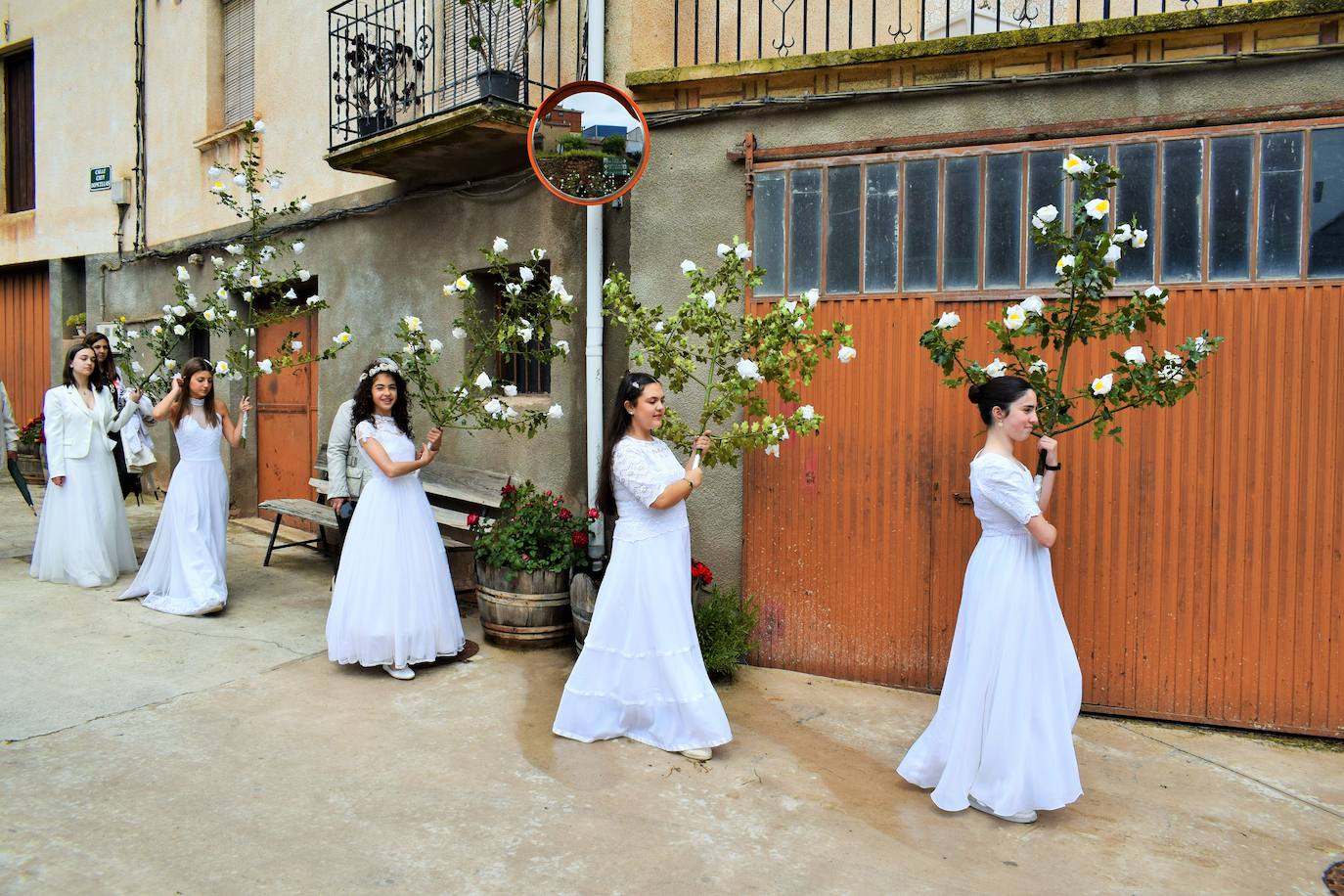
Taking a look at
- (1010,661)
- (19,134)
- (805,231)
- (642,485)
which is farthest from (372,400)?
(19,134)

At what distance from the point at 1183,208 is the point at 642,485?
3201 mm

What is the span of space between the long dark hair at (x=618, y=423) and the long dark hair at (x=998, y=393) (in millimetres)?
1515

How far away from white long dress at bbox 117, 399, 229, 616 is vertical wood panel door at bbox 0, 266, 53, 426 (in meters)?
7.69

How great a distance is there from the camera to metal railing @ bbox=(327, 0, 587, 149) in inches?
266

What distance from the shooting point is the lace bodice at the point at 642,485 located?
4.48 m

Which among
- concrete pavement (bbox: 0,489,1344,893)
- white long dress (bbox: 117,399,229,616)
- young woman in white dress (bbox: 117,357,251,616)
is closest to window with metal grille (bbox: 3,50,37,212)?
young woman in white dress (bbox: 117,357,251,616)

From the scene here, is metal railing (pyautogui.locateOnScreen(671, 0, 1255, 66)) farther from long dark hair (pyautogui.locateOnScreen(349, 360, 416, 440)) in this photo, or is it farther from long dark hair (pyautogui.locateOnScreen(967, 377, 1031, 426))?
long dark hair (pyautogui.locateOnScreen(967, 377, 1031, 426))

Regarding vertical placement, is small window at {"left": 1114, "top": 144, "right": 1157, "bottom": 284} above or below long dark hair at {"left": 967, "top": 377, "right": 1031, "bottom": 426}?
above

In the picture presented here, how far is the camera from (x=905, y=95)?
17.8 feet

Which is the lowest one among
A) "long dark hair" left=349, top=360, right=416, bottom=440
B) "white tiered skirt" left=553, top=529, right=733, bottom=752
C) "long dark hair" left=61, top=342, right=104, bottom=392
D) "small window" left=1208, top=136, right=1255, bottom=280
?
"white tiered skirt" left=553, top=529, right=733, bottom=752

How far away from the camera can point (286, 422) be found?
9922 mm

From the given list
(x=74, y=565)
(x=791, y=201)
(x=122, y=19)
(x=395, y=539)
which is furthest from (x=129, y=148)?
(x=791, y=201)

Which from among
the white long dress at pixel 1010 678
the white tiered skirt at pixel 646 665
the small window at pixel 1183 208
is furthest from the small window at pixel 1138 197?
the white tiered skirt at pixel 646 665

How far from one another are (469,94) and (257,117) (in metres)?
3.46
